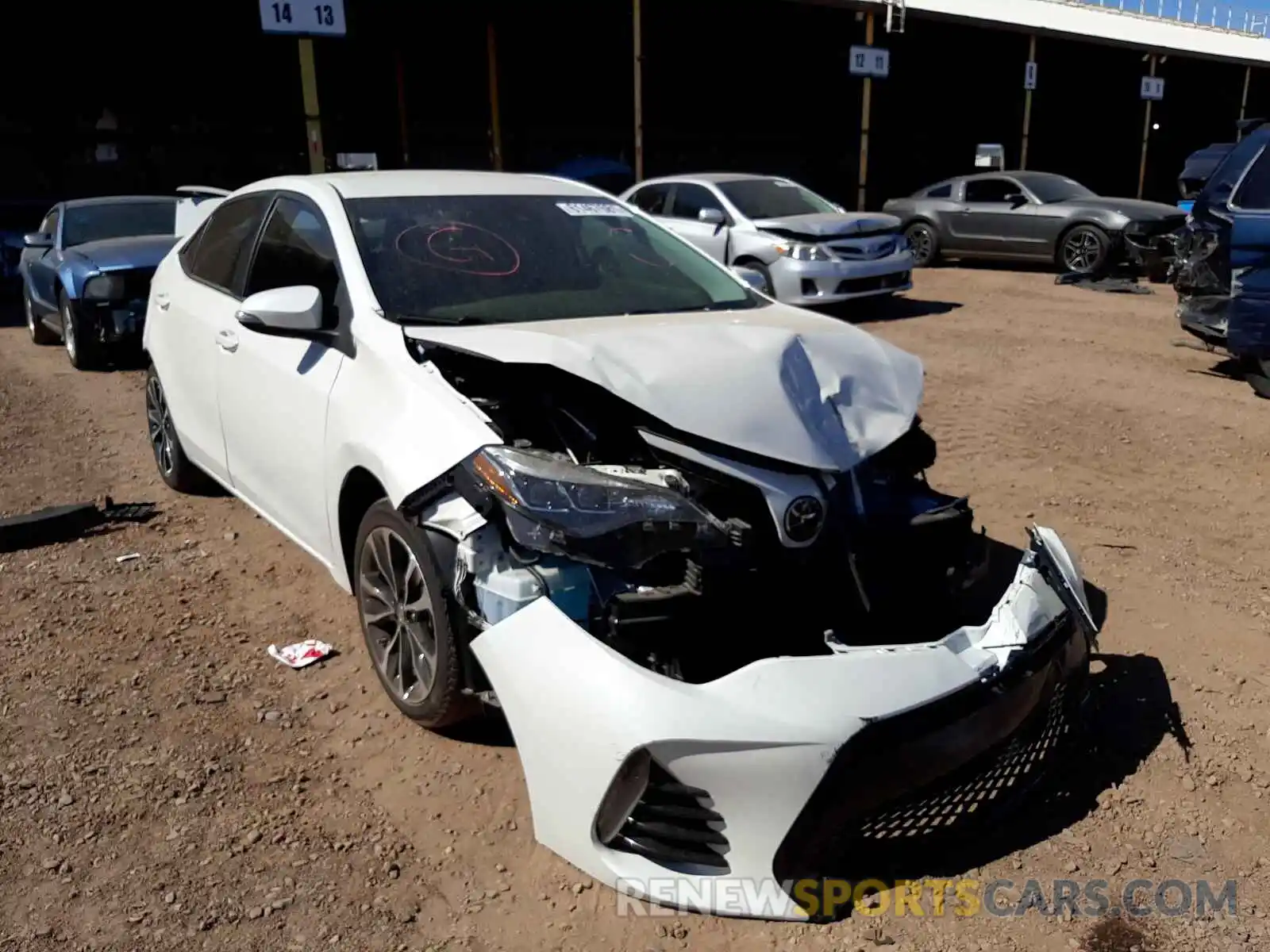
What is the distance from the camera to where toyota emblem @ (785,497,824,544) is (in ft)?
9.09

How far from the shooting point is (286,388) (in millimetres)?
3752

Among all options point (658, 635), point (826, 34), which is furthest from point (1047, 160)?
point (658, 635)

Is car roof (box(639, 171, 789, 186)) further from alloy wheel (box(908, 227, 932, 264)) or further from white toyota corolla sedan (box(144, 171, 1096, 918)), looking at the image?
white toyota corolla sedan (box(144, 171, 1096, 918))

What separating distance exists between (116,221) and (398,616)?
8400 millimetres

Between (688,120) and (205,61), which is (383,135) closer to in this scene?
(205,61)

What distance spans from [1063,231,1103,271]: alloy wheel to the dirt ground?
8749mm

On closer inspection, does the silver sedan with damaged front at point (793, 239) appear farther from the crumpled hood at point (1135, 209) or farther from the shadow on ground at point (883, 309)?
the crumpled hood at point (1135, 209)

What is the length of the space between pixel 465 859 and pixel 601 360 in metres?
1.39

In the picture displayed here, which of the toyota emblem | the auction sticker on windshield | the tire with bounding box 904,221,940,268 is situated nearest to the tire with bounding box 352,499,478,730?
the toyota emblem

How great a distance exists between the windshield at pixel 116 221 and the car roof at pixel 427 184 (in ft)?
20.2

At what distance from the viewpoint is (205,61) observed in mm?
19688

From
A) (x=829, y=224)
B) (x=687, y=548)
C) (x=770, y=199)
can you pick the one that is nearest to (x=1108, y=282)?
(x=829, y=224)

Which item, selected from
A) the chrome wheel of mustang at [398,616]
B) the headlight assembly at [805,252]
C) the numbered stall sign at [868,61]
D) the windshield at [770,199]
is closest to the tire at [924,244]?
the numbered stall sign at [868,61]

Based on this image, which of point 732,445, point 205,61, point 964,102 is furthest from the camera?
point 964,102
